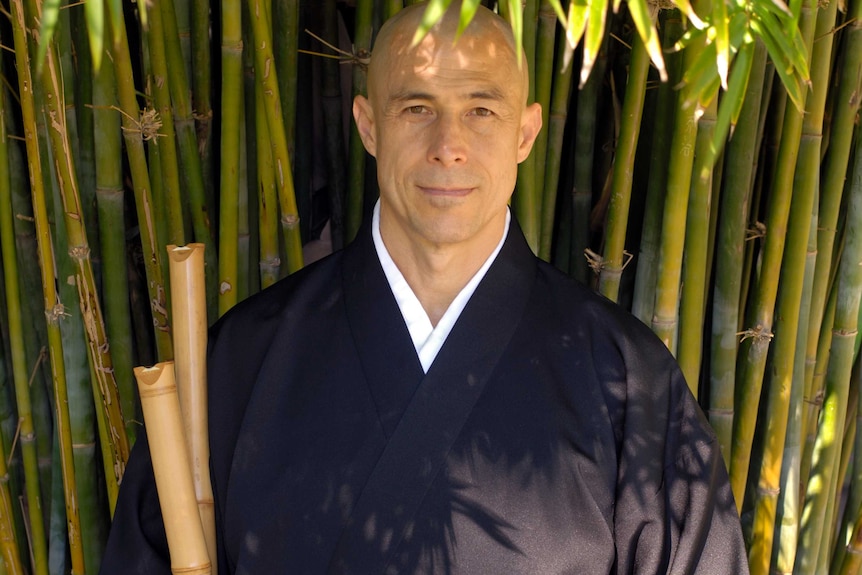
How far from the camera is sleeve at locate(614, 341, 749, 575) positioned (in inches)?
45.0

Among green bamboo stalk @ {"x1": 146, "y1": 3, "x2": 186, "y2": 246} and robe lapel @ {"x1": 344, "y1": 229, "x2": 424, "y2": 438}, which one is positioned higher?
green bamboo stalk @ {"x1": 146, "y1": 3, "x2": 186, "y2": 246}

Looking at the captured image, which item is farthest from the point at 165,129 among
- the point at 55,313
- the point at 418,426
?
the point at 418,426

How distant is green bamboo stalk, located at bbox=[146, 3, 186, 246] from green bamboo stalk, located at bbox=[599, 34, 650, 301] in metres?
0.69

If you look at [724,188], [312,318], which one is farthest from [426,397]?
[724,188]

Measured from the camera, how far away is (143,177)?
4.74ft

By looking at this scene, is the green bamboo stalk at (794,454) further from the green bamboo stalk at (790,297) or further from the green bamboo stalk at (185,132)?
the green bamboo stalk at (185,132)

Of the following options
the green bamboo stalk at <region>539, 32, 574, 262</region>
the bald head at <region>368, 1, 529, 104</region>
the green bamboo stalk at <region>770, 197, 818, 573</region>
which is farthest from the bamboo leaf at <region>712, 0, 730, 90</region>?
the green bamboo stalk at <region>770, 197, 818, 573</region>

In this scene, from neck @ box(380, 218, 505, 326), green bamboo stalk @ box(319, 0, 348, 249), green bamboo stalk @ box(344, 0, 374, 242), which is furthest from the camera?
green bamboo stalk @ box(319, 0, 348, 249)

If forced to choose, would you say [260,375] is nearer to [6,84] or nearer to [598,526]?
[598,526]

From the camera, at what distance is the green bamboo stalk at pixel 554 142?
1.55 m

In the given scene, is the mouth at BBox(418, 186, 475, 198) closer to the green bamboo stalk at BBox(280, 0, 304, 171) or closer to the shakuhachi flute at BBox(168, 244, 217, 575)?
the shakuhachi flute at BBox(168, 244, 217, 575)

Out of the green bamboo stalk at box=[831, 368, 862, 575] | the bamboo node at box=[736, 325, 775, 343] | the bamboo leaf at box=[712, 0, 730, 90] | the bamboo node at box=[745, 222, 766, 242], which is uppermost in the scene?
the bamboo leaf at box=[712, 0, 730, 90]

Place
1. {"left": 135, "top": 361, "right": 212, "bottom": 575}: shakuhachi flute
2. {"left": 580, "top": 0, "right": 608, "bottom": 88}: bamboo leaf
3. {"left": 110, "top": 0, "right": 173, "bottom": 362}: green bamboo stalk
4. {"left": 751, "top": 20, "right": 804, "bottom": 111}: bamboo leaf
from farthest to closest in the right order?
1. {"left": 110, "top": 0, "right": 173, "bottom": 362}: green bamboo stalk
2. {"left": 135, "top": 361, "right": 212, "bottom": 575}: shakuhachi flute
3. {"left": 751, "top": 20, "right": 804, "bottom": 111}: bamboo leaf
4. {"left": 580, "top": 0, "right": 608, "bottom": 88}: bamboo leaf

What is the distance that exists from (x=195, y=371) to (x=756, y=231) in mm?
940
